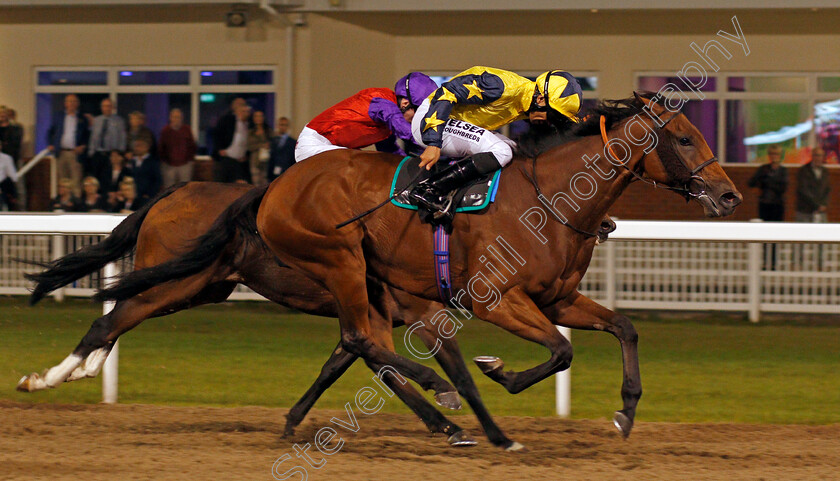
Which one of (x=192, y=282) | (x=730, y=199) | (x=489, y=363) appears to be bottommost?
(x=489, y=363)

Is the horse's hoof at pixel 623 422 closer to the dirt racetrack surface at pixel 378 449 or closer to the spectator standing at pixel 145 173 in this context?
the dirt racetrack surface at pixel 378 449

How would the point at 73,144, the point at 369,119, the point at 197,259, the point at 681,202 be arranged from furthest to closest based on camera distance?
the point at 681,202 < the point at 73,144 < the point at 369,119 < the point at 197,259

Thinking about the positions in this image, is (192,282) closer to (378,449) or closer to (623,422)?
(378,449)

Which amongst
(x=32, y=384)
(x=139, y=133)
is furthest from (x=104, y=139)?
(x=32, y=384)

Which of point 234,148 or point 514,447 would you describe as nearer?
point 514,447

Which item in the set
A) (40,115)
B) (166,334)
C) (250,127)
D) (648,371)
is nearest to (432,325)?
(648,371)

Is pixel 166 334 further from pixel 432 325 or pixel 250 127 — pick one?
pixel 432 325

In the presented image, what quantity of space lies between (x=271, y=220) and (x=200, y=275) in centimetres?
45

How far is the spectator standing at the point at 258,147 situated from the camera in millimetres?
9523

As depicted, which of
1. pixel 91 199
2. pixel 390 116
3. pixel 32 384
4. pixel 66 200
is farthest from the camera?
pixel 66 200

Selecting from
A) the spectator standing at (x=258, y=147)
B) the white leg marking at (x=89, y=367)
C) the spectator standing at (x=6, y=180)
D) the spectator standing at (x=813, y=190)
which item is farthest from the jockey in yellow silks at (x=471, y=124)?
the spectator standing at (x=6, y=180)

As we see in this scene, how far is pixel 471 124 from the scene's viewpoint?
4.48 metres

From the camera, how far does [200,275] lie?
189 inches

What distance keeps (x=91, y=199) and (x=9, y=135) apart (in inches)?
71.6
